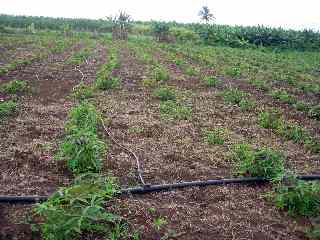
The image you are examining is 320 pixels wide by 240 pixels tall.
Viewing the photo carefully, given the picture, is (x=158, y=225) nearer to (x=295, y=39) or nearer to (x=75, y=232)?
(x=75, y=232)

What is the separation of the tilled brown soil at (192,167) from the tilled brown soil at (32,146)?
2.86 feet

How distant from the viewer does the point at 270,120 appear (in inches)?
352

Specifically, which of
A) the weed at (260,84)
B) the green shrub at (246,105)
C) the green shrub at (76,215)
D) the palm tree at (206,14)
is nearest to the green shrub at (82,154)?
the green shrub at (76,215)

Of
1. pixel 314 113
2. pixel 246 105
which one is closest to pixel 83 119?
pixel 246 105

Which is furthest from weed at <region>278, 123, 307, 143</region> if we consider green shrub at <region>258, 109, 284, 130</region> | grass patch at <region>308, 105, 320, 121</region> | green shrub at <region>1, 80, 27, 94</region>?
green shrub at <region>1, 80, 27, 94</region>

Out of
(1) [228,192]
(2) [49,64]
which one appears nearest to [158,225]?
(1) [228,192]

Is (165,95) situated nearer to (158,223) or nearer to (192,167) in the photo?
(192,167)

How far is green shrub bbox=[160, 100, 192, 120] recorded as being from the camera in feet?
29.6

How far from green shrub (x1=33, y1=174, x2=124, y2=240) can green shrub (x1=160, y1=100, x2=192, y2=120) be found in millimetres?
4393

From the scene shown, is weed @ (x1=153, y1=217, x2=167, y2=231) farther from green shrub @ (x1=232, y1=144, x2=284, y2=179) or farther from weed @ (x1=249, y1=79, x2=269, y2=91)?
weed @ (x1=249, y1=79, x2=269, y2=91)

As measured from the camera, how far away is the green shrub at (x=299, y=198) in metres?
4.94

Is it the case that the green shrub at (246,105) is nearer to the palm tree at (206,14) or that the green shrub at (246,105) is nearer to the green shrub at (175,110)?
the green shrub at (175,110)

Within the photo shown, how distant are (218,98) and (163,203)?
6.56 m

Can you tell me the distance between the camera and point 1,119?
26.2 ft
